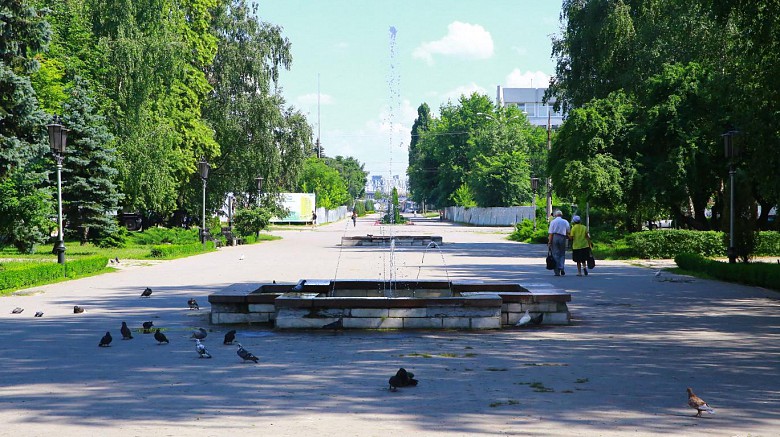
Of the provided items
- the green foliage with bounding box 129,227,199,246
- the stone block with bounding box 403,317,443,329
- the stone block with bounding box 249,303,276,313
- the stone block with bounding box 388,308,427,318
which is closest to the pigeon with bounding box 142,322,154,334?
the stone block with bounding box 249,303,276,313

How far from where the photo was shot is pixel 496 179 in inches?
3243

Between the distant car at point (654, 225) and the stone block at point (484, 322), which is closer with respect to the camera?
the stone block at point (484, 322)

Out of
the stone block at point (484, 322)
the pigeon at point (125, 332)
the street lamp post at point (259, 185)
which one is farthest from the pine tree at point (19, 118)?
the street lamp post at point (259, 185)

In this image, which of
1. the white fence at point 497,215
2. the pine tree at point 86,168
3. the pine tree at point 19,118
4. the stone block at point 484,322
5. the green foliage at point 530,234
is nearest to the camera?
the stone block at point 484,322

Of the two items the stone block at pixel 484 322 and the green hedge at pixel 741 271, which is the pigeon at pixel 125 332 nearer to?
the stone block at pixel 484 322

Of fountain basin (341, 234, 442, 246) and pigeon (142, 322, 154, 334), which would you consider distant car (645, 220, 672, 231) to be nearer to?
fountain basin (341, 234, 442, 246)

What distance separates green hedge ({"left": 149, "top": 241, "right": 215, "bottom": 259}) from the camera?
1232 inches

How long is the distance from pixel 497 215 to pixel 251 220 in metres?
40.7

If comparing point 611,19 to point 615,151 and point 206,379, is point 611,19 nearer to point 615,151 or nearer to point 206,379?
point 615,151

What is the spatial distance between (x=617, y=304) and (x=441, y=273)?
303 inches

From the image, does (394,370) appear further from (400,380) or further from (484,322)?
(484,322)

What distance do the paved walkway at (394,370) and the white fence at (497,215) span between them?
5804 cm

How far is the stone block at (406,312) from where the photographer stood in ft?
38.9

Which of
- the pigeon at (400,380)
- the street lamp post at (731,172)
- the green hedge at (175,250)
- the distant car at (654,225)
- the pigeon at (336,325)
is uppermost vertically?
the street lamp post at (731,172)
